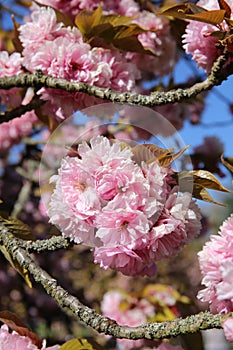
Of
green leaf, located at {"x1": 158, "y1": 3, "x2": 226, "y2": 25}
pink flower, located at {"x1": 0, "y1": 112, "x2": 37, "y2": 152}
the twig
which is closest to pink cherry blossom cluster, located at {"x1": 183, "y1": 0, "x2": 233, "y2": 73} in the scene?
green leaf, located at {"x1": 158, "y1": 3, "x2": 226, "y2": 25}

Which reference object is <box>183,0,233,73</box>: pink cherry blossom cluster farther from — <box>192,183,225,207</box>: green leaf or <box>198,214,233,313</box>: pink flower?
<box>198,214,233,313</box>: pink flower

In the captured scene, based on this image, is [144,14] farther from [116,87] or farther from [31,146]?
[31,146]

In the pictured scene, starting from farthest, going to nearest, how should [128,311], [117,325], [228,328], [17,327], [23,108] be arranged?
[128,311], [23,108], [17,327], [117,325], [228,328]

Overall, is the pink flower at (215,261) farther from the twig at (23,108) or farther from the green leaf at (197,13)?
the twig at (23,108)

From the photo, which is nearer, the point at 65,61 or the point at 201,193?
the point at 201,193

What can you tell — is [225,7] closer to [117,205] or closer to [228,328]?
[117,205]

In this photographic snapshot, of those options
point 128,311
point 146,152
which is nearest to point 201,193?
point 146,152

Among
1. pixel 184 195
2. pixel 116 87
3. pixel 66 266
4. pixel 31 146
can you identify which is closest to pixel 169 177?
pixel 184 195
